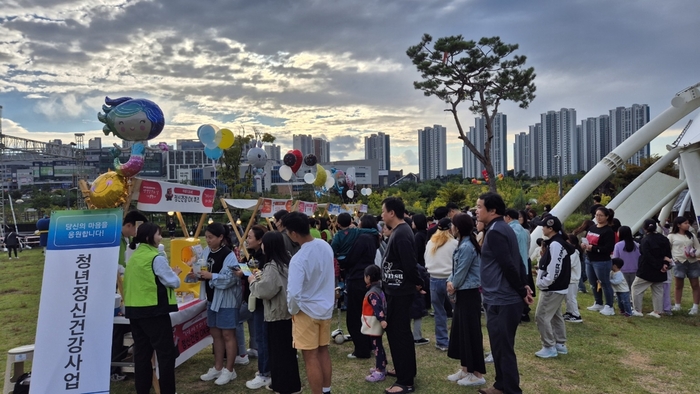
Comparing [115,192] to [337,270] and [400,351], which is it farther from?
[337,270]

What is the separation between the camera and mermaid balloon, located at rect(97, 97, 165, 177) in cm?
425

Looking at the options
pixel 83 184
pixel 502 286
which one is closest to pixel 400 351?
pixel 502 286

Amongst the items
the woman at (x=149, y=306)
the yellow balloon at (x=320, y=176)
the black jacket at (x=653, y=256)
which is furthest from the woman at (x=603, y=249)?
the yellow balloon at (x=320, y=176)

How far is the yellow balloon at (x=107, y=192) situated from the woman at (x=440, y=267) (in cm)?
367

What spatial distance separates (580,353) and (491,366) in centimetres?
134

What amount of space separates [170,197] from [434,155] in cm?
8930

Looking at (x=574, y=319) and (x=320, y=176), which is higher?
(x=320, y=176)

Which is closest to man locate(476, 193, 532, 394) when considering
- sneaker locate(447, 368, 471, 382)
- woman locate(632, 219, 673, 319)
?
sneaker locate(447, 368, 471, 382)

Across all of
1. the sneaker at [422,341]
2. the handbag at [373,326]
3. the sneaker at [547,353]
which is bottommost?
the sneaker at [422,341]

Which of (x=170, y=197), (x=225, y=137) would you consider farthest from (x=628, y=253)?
(x=225, y=137)

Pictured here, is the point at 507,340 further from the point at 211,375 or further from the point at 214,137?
the point at 214,137

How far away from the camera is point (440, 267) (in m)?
5.49

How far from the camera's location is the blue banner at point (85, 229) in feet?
12.0

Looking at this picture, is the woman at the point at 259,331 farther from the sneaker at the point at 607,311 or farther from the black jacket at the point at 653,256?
the black jacket at the point at 653,256
